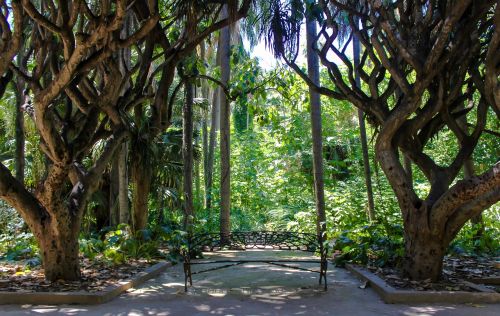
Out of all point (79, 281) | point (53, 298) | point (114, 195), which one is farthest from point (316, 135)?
point (53, 298)

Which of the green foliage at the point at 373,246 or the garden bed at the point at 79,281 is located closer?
the garden bed at the point at 79,281

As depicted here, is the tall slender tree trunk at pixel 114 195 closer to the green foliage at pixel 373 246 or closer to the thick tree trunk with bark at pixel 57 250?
the thick tree trunk with bark at pixel 57 250

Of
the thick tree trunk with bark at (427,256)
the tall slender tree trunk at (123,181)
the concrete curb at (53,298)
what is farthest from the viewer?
the tall slender tree trunk at (123,181)

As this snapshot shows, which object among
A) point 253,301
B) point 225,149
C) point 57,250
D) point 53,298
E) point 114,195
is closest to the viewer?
point 53,298

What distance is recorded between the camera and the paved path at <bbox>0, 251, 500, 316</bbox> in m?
6.45

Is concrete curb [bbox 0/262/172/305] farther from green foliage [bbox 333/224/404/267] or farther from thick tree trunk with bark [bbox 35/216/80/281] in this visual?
green foliage [bbox 333/224/404/267]

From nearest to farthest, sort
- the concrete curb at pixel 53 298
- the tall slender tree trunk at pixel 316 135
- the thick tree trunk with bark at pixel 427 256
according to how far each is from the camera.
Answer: the concrete curb at pixel 53 298 → the thick tree trunk with bark at pixel 427 256 → the tall slender tree trunk at pixel 316 135

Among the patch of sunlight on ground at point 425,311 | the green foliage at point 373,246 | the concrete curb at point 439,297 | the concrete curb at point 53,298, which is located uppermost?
the green foliage at point 373,246

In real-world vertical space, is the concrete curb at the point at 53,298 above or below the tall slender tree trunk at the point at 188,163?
below

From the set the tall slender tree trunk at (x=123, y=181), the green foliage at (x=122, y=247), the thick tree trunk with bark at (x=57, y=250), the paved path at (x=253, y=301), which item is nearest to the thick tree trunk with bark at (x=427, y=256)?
the paved path at (x=253, y=301)

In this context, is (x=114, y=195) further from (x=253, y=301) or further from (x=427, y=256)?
(x=427, y=256)

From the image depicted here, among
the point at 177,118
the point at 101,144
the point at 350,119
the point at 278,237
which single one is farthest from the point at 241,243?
the point at 350,119

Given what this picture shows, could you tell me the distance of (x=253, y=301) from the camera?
280 inches

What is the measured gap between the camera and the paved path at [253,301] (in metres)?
6.45
